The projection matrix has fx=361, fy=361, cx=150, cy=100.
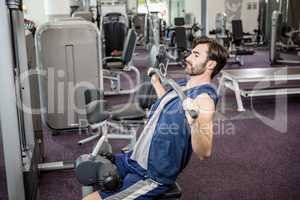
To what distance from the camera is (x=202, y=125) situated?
55.4 inches

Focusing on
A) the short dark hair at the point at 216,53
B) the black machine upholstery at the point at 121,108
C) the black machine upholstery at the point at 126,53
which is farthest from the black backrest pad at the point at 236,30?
the short dark hair at the point at 216,53

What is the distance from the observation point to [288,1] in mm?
9312

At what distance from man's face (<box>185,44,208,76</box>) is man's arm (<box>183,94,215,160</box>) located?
0.49ft

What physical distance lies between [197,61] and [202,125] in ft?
1.03

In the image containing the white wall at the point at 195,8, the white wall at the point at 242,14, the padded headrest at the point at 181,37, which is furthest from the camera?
the white wall at the point at 195,8

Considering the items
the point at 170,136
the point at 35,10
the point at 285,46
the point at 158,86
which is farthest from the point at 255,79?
the point at 35,10

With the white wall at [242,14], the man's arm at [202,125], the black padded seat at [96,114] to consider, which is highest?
the white wall at [242,14]

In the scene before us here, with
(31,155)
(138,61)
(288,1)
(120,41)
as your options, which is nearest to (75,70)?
(31,155)

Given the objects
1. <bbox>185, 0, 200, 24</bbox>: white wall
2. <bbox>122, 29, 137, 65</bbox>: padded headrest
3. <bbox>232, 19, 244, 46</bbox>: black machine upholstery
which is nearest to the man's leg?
<bbox>122, 29, 137, 65</bbox>: padded headrest

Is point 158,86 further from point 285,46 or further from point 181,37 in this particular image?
point 285,46

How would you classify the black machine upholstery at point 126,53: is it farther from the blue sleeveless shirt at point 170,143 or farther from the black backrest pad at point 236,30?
the black backrest pad at point 236,30

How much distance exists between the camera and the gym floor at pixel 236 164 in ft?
8.25

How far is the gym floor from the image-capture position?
8.25 feet

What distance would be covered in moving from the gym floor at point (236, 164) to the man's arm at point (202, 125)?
1.13 metres
